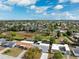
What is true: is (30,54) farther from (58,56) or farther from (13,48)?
(13,48)

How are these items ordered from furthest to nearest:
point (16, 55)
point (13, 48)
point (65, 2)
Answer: point (65, 2) < point (13, 48) < point (16, 55)

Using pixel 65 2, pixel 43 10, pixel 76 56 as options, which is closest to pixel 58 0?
pixel 65 2

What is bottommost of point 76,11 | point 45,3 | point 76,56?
point 76,56

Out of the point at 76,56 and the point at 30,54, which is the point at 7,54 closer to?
the point at 30,54

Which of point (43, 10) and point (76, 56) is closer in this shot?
point (76, 56)

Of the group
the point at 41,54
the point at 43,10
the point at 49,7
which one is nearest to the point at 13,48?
the point at 41,54

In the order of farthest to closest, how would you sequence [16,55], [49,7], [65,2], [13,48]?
[49,7] < [65,2] < [13,48] < [16,55]

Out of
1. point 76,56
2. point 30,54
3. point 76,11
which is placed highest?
point 76,11

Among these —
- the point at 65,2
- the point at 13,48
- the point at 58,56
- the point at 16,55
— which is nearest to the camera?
the point at 58,56

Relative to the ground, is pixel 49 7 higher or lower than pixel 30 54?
higher
